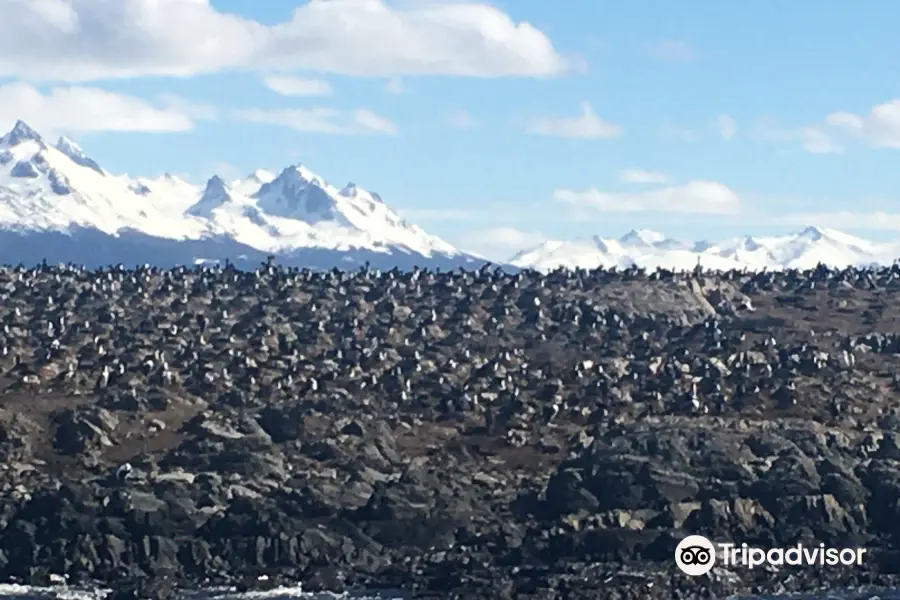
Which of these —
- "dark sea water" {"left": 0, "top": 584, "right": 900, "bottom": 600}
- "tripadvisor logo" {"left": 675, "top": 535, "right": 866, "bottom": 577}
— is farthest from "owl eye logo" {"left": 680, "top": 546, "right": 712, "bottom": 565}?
"dark sea water" {"left": 0, "top": 584, "right": 900, "bottom": 600}

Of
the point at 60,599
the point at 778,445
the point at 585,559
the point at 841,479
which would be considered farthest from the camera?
the point at 778,445

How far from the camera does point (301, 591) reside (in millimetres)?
149750

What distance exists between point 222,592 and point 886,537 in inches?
2263

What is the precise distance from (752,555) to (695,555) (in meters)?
5.81

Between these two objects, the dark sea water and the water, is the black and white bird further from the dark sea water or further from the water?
the dark sea water

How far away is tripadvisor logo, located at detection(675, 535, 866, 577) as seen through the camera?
158 m

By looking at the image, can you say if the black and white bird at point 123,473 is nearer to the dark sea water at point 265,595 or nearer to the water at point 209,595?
the water at point 209,595

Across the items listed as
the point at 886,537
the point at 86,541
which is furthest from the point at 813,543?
the point at 86,541

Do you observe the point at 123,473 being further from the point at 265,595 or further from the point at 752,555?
the point at 752,555

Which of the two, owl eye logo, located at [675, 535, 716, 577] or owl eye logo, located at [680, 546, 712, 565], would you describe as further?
owl eye logo, located at [680, 546, 712, 565]

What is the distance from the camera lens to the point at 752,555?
161 m

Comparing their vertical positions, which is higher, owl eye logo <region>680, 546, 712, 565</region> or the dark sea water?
owl eye logo <region>680, 546, 712, 565</region>

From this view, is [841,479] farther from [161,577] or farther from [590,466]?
[161,577]

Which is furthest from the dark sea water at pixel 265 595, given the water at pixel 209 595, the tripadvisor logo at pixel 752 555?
the tripadvisor logo at pixel 752 555
